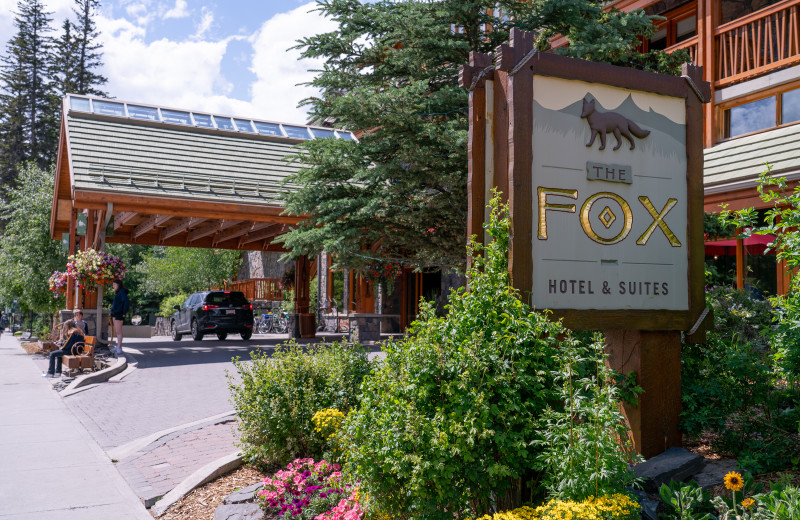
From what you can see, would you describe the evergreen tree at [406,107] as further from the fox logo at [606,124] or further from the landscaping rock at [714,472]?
the landscaping rock at [714,472]

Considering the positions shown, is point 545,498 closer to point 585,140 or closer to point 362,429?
point 362,429

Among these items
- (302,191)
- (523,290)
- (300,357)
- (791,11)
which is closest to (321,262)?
(302,191)

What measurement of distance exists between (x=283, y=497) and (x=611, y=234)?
9.41 feet

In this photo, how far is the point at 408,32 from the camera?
975cm

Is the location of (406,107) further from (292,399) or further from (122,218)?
(122,218)

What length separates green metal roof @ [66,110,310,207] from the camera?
16500mm

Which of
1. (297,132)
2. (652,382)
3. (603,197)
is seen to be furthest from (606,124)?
(297,132)

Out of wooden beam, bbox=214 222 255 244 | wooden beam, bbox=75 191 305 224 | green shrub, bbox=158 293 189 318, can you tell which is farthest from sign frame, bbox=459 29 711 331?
green shrub, bbox=158 293 189 318

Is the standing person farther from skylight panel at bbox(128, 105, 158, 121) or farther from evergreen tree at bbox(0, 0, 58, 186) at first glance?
evergreen tree at bbox(0, 0, 58, 186)

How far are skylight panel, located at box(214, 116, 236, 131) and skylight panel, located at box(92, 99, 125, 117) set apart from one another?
2900 millimetres

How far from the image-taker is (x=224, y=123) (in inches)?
869

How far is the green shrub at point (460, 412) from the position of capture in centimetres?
338

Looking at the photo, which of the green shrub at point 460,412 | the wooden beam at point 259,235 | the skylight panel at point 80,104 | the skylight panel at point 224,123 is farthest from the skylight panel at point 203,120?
the green shrub at point 460,412

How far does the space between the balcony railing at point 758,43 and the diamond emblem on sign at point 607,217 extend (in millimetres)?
9543
